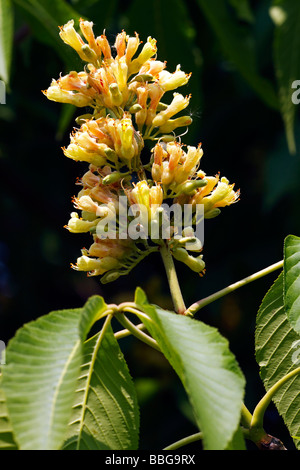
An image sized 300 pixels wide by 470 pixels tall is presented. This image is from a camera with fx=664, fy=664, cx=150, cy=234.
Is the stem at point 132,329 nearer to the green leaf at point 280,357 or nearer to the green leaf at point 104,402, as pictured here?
the green leaf at point 104,402

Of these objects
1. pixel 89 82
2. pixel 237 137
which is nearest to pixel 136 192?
pixel 89 82

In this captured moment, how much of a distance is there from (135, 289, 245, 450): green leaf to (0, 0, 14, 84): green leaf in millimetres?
952

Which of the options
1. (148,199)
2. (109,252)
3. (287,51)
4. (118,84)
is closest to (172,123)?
(118,84)

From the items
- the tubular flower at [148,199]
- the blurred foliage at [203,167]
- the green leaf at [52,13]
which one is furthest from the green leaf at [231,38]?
the tubular flower at [148,199]

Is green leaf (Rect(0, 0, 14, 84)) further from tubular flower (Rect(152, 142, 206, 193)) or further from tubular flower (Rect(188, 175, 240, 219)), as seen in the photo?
tubular flower (Rect(188, 175, 240, 219))

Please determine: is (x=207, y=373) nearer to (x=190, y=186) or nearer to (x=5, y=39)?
(x=190, y=186)

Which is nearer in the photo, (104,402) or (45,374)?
(45,374)

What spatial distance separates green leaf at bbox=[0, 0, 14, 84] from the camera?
2033mm

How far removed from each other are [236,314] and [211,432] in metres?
4.31

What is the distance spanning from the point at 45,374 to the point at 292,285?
0.63 m

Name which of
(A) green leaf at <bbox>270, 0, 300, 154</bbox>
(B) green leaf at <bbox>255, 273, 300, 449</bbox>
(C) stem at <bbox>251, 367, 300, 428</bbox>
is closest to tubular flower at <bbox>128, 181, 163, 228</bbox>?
(B) green leaf at <bbox>255, 273, 300, 449</bbox>

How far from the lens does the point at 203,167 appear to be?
511 cm

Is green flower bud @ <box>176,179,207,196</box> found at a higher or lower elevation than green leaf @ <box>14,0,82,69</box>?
lower

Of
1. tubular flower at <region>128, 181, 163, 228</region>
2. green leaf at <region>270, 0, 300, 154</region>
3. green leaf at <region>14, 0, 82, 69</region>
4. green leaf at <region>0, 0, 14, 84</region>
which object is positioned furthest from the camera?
green leaf at <region>270, 0, 300, 154</region>
